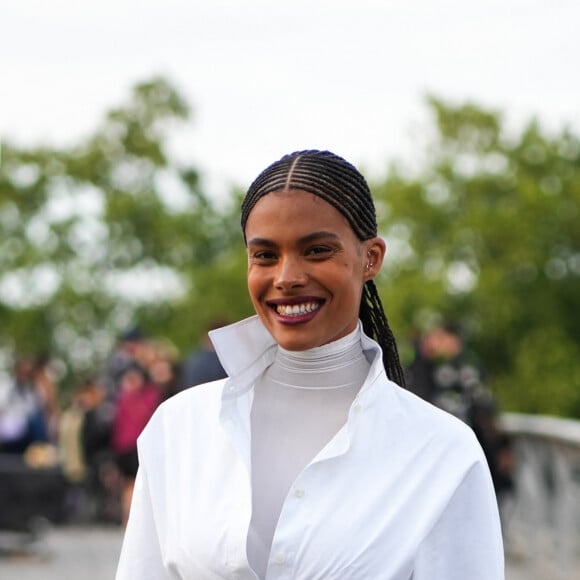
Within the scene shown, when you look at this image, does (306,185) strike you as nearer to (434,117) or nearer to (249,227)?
(249,227)

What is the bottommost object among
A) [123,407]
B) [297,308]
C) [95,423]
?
[95,423]

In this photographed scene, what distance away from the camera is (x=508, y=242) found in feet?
166

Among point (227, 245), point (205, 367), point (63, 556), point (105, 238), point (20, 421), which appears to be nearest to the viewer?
point (205, 367)

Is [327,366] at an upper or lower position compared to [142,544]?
upper

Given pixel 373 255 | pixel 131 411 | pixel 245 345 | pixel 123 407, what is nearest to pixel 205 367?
pixel 131 411

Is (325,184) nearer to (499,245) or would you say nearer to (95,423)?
(95,423)

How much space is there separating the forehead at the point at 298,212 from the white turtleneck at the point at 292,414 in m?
0.25

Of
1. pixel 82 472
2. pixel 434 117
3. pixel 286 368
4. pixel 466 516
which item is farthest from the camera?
pixel 434 117

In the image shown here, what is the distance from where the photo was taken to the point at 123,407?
1480 cm

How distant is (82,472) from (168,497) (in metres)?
15.0

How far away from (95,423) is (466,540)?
1497cm

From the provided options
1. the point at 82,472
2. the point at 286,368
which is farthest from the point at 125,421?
the point at 286,368

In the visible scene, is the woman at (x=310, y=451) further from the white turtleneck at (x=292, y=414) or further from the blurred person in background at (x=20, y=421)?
the blurred person in background at (x=20, y=421)

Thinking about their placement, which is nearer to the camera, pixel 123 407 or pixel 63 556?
pixel 63 556
